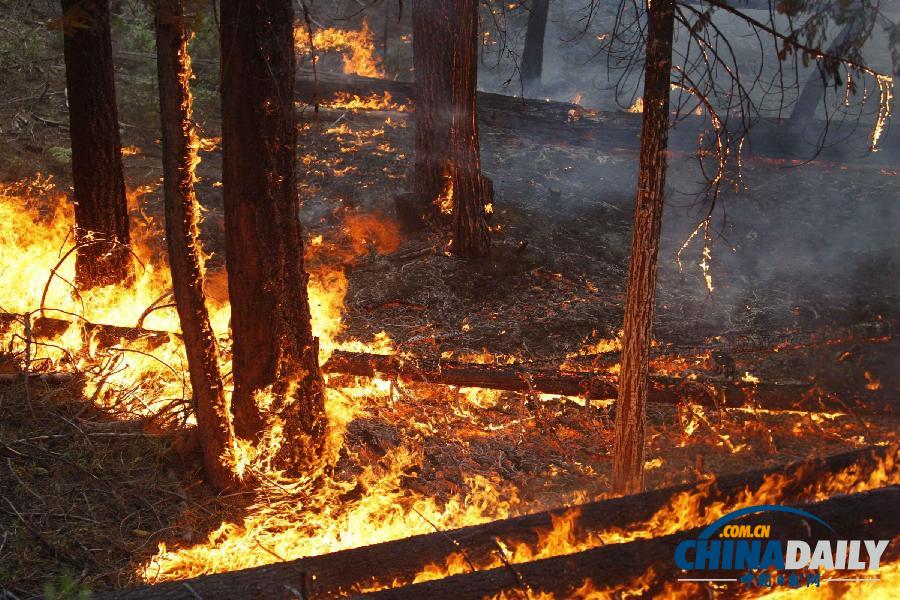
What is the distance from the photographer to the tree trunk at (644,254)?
455 cm

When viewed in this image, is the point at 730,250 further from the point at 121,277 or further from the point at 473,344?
the point at 121,277

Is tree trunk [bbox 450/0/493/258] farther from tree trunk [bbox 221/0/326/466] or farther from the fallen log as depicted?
tree trunk [bbox 221/0/326/466]

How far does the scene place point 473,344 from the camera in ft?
27.2

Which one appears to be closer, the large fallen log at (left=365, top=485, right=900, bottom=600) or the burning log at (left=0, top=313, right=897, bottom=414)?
the large fallen log at (left=365, top=485, right=900, bottom=600)

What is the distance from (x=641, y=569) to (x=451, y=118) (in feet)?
25.5

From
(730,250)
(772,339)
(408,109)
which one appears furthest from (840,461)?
(408,109)

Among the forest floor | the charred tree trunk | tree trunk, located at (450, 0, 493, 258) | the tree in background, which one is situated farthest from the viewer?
the charred tree trunk

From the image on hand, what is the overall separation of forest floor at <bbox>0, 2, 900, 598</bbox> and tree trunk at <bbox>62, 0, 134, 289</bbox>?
1.14 m

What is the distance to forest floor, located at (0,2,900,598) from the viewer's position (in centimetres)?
502

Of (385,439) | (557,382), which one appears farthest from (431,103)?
(385,439)

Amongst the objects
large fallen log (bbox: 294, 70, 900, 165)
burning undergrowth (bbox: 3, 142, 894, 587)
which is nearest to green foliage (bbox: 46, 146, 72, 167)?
burning undergrowth (bbox: 3, 142, 894, 587)

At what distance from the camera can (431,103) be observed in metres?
10.4

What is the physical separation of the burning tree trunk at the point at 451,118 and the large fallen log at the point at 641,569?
272 inches

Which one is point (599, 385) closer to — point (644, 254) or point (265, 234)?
point (644, 254)
